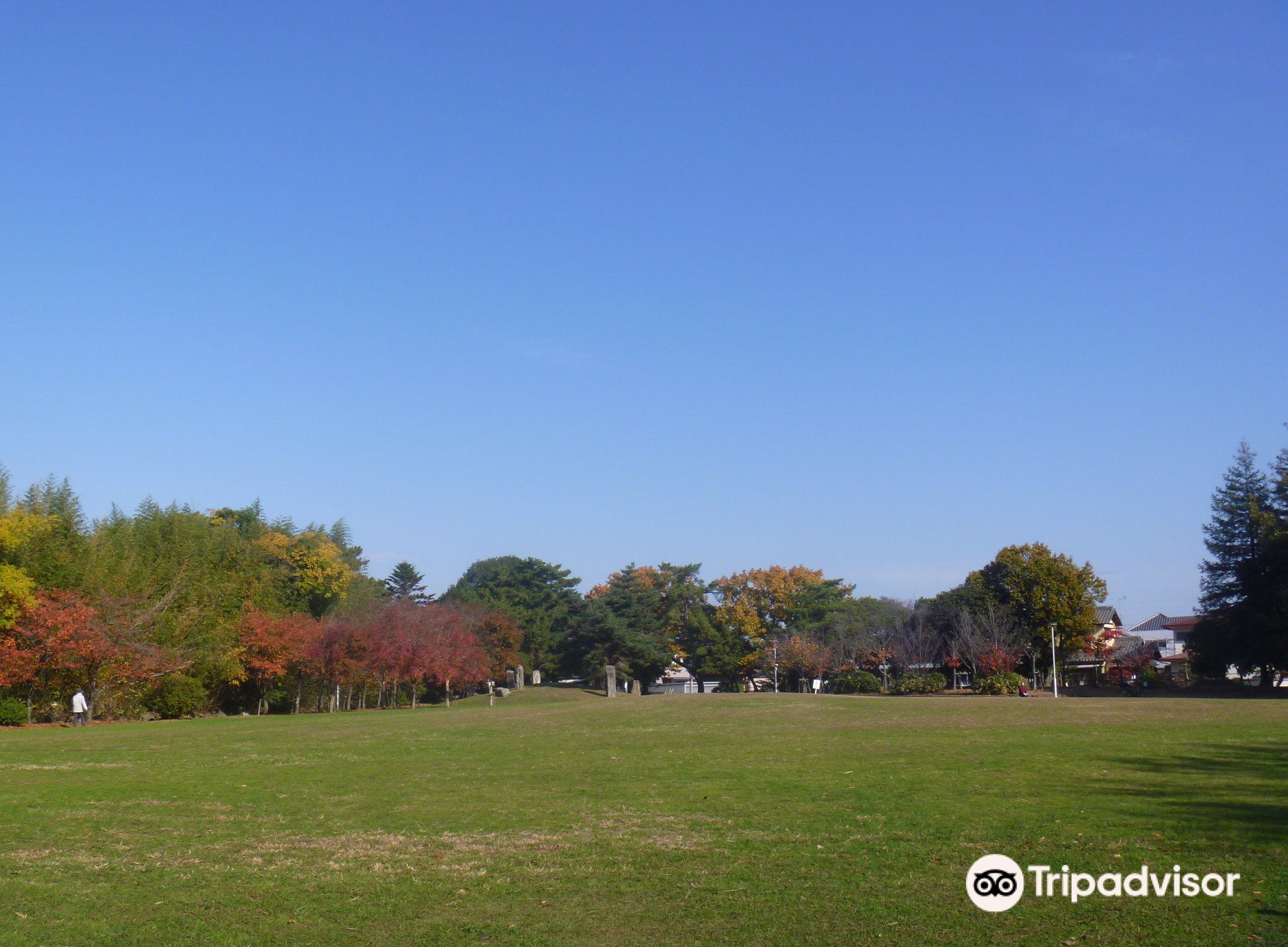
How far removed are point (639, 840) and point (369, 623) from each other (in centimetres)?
4283

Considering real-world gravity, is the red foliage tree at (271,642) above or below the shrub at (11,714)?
above

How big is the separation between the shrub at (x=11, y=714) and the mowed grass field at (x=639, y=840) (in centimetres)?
1512

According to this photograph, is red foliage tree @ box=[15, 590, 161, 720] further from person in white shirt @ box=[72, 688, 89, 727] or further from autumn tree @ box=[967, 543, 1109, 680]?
autumn tree @ box=[967, 543, 1109, 680]

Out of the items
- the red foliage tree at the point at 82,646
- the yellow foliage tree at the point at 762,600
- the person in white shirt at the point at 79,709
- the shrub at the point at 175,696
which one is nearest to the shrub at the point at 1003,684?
the yellow foliage tree at the point at 762,600

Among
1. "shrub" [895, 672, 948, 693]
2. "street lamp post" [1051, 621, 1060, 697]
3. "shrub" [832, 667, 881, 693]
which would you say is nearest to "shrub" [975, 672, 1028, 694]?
"street lamp post" [1051, 621, 1060, 697]

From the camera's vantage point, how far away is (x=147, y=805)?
1282cm

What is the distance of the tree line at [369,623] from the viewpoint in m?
35.4

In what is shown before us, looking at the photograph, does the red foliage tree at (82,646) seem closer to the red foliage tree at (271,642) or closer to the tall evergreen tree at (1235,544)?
the red foliage tree at (271,642)

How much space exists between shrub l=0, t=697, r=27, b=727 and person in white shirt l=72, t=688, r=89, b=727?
1.53 metres

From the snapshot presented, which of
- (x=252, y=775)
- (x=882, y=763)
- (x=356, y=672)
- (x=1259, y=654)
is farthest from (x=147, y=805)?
(x=1259, y=654)

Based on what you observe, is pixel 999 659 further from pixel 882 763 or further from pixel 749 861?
pixel 749 861

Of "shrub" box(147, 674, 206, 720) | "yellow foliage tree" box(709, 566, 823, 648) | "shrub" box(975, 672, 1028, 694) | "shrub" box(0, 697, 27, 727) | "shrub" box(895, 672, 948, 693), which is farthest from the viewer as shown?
"yellow foliage tree" box(709, 566, 823, 648)

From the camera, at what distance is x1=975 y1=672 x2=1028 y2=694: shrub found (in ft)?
151

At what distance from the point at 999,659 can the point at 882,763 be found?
3603 centimetres
